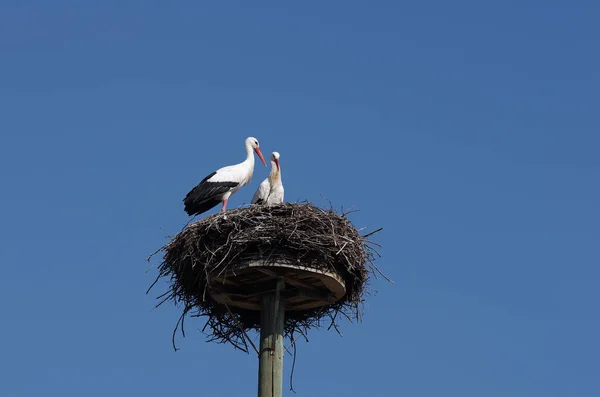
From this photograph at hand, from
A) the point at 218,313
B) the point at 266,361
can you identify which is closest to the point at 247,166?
the point at 218,313

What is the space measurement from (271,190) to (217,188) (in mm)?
910

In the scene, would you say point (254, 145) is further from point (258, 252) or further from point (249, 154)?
point (258, 252)

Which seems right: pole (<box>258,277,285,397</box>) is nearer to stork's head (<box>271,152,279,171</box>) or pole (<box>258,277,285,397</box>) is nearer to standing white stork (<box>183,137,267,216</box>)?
standing white stork (<box>183,137,267,216</box>)

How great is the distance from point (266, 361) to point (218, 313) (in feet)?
4.60

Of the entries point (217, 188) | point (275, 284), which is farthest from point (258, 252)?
point (217, 188)

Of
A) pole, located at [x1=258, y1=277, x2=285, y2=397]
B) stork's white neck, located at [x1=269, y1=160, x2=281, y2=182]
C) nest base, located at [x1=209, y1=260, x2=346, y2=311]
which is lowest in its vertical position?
pole, located at [x1=258, y1=277, x2=285, y2=397]

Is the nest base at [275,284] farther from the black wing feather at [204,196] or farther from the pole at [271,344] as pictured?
the black wing feather at [204,196]

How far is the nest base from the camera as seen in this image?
470 inches

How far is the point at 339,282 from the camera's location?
483 inches

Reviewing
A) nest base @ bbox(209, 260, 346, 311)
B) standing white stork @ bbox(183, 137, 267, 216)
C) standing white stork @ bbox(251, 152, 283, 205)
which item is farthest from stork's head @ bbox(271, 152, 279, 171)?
nest base @ bbox(209, 260, 346, 311)

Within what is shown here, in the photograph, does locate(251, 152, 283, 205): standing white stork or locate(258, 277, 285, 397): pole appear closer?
locate(258, 277, 285, 397): pole

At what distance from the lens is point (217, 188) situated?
51.5 feet

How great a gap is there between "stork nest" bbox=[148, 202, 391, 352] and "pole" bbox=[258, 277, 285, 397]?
0.44m

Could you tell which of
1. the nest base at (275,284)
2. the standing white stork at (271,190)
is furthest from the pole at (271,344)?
the standing white stork at (271,190)
